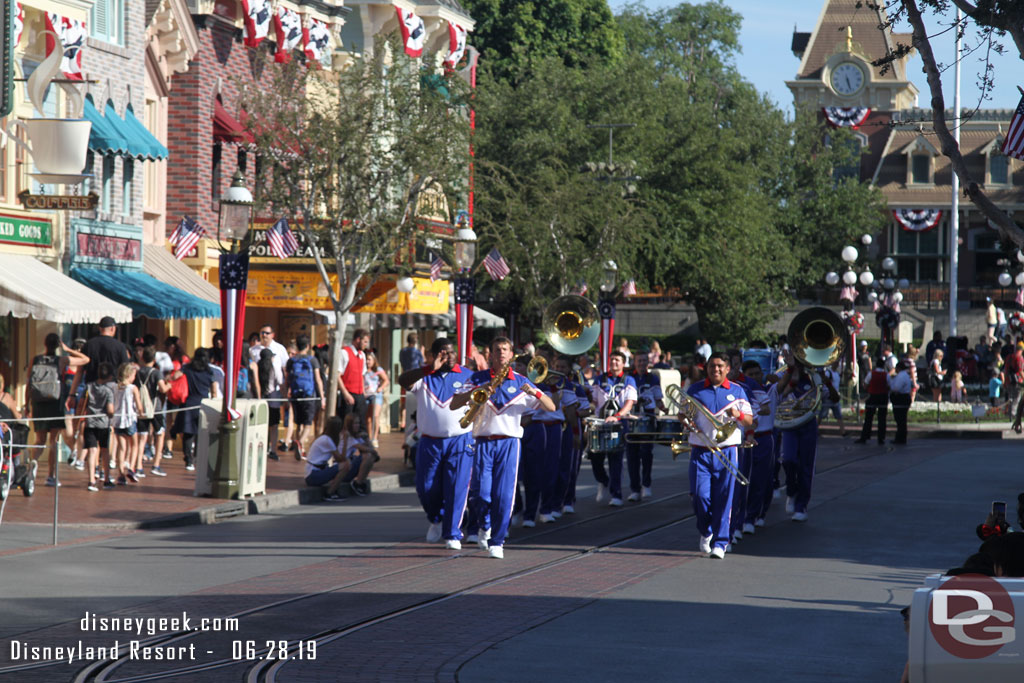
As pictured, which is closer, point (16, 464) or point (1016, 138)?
point (16, 464)

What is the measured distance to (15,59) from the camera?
2125 cm

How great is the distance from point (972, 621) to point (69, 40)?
20.0 m

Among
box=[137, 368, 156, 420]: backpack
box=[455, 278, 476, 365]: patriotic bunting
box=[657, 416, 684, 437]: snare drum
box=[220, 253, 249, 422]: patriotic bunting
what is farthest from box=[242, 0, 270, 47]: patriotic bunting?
box=[657, 416, 684, 437]: snare drum

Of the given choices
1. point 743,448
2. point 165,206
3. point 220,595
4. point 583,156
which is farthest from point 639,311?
point 220,595

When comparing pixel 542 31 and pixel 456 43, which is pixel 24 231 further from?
pixel 542 31

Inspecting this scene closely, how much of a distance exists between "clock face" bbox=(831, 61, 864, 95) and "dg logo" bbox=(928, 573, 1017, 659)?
77016mm

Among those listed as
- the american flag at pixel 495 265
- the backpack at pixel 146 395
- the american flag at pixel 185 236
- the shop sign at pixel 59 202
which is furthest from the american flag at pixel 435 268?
the backpack at pixel 146 395

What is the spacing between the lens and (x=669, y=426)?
1609 centimetres

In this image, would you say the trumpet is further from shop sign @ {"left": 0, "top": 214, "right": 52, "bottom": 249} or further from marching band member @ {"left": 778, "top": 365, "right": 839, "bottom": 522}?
shop sign @ {"left": 0, "top": 214, "right": 52, "bottom": 249}

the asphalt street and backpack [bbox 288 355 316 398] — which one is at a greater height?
backpack [bbox 288 355 316 398]

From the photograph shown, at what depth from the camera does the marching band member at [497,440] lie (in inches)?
505

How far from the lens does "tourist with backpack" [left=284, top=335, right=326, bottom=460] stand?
71.5 feet

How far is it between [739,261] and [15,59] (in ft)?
92.3

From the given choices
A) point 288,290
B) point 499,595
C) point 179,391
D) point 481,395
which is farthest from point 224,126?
point 499,595
